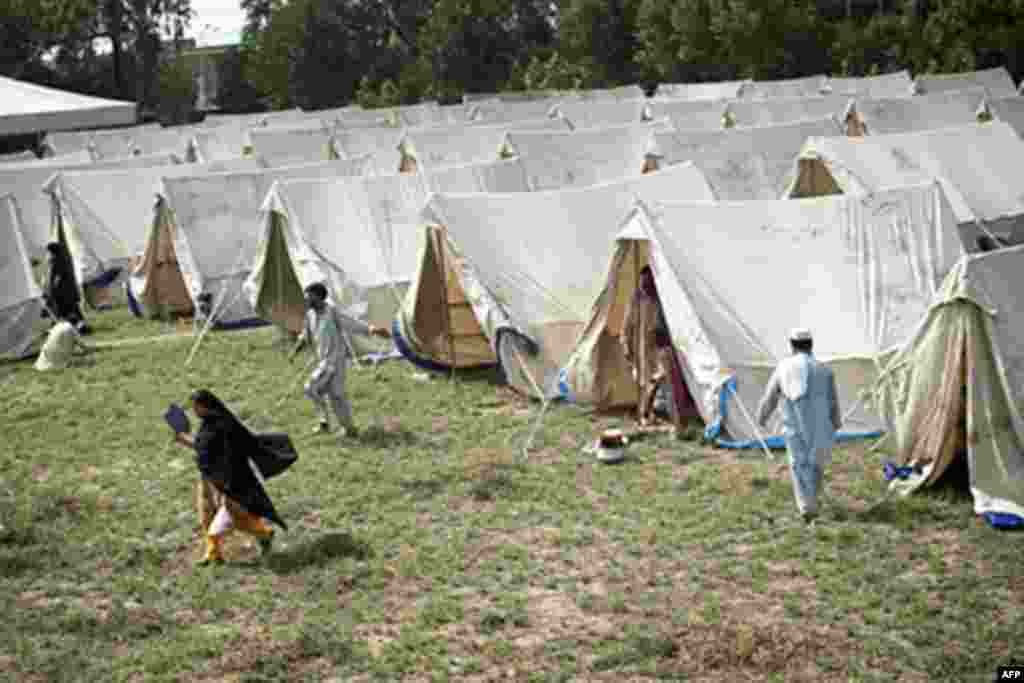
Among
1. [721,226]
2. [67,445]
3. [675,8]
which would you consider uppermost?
[675,8]

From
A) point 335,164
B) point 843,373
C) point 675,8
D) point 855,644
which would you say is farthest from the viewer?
point 675,8

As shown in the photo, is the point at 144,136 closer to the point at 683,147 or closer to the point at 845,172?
the point at 683,147

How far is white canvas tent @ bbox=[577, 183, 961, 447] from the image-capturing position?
12.4 metres

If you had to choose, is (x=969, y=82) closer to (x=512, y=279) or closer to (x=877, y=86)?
(x=877, y=86)

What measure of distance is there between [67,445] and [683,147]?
13625 mm

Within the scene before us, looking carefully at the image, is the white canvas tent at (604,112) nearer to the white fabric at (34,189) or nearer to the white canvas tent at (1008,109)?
the white canvas tent at (1008,109)

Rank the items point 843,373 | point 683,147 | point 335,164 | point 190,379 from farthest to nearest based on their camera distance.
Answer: point 683,147 < point 335,164 < point 190,379 < point 843,373

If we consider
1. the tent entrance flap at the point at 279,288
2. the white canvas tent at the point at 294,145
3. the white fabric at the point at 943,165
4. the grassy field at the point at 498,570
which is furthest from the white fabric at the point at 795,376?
the white canvas tent at the point at 294,145

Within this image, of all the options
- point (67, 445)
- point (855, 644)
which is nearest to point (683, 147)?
point (67, 445)

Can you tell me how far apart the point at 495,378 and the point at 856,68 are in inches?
1427

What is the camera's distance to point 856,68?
48562mm

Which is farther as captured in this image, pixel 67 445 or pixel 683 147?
pixel 683 147

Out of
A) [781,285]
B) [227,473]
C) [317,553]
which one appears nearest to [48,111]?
[781,285]

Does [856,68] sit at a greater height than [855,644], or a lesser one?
greater
